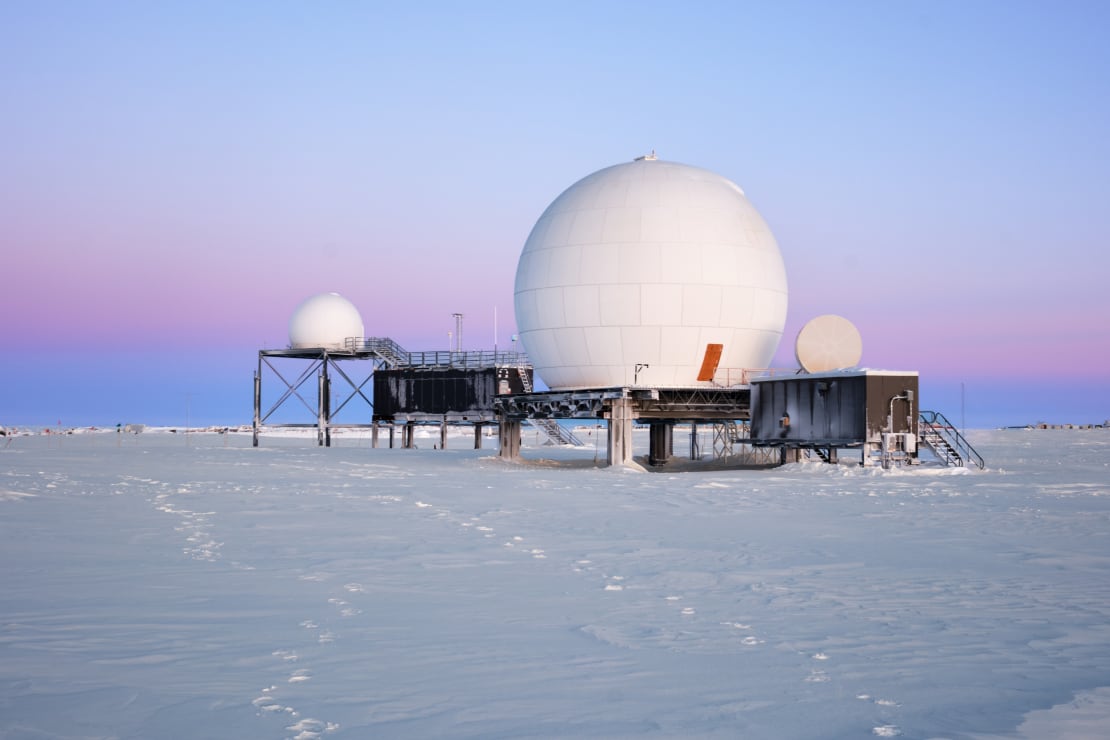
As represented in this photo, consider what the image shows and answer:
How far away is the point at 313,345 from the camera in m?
67.9

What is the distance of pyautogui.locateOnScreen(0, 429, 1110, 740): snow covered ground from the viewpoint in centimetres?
711

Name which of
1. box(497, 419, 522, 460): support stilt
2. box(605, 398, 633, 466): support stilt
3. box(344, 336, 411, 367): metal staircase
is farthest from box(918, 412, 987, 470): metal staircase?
box(344, 336, 411, 367): metal staircase

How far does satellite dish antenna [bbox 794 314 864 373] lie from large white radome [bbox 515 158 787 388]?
1.41m

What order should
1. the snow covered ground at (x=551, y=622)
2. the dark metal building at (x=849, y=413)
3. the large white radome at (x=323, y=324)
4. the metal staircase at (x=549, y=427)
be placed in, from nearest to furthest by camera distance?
the snow covered ground at (x=551, y=622), the dark metal building at (x=849, y=413), the metal staircase at (x=549, y=427), the large white radome at (x=323, y=324)

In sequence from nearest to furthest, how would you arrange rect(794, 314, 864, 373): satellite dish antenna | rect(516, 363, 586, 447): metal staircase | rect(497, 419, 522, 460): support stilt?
1. rect(794, 314, 864, 373): satellite dish antenna
2. rect(497, 419, 522, 460): support stilt
3. rect(516, 363, 586, 447): metal staircase

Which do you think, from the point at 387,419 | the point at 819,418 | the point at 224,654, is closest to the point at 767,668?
the point at 224,654

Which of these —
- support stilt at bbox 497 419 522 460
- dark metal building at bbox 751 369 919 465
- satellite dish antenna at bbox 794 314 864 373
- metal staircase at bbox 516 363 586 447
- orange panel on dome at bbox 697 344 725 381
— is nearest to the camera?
dark metal building at bbox 751 369 919 465

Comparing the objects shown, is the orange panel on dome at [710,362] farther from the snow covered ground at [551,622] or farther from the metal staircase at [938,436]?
the snow covered ground at [551,622]

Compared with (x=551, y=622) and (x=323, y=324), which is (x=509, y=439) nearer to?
(x=323, y=324)

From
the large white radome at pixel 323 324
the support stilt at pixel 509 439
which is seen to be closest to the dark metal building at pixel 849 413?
the support stilt at pixel 509 439

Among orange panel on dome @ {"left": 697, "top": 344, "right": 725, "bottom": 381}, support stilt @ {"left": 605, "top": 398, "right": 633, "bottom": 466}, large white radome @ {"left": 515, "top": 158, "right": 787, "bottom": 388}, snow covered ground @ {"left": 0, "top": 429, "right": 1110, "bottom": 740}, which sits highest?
large white radome @ {"left": 515, "top": 158, "right": 787, "bottom": 388}

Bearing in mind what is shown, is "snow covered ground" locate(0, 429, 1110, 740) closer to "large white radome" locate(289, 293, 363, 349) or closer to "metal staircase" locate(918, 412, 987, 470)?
"metal staircase" locate(918, 412, 987, 470)

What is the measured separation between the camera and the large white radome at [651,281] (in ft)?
123

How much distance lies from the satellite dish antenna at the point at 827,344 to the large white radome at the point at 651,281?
141 cm
